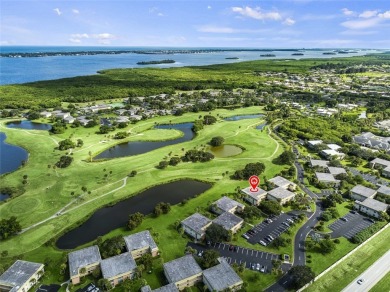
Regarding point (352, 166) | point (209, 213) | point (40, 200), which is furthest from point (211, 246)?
point (352, 166)

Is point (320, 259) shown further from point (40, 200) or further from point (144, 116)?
point (144, 116)

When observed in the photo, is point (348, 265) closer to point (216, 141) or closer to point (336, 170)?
point (336, 170)

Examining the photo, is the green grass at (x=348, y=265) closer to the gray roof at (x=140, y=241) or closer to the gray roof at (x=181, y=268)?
the gray roof at (x=181, y=268)

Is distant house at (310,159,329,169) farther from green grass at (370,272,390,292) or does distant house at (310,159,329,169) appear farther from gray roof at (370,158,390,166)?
green grass at (370,272,390,292)

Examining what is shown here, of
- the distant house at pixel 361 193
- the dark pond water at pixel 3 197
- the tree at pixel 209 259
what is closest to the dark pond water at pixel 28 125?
the dark pond water at pixel 3 197

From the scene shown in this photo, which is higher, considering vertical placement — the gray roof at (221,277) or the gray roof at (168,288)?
the gray roof at (168,288)

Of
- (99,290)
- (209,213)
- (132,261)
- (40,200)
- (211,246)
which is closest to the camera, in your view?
(99,290)

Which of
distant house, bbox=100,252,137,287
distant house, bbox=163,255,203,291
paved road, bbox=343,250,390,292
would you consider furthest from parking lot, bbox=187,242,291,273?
distant house, bbox=100,252,137,287
